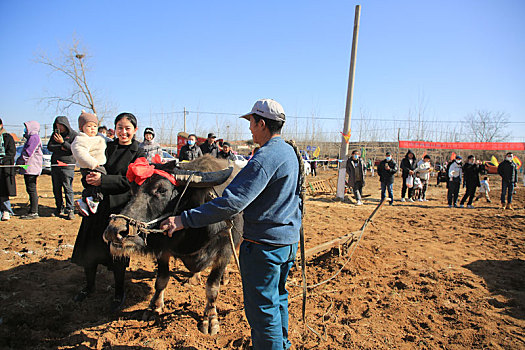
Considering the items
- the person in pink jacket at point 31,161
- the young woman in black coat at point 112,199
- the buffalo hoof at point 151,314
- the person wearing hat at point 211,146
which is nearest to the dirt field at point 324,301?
the buffalo hoof at point 151,314

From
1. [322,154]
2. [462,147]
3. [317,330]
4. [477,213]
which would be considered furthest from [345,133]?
[322,154]

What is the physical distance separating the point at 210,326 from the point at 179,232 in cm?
124

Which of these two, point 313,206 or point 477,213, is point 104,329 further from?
point 477,213

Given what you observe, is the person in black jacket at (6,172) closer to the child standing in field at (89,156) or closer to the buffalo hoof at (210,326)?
the child standing in field at (89,156)

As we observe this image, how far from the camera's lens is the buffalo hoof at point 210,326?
3258 mm

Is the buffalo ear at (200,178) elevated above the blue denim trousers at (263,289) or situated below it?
above

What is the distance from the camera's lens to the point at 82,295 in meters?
3.68

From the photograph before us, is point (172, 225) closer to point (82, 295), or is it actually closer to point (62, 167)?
point (82, 295)

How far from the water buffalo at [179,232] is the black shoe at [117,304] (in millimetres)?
380

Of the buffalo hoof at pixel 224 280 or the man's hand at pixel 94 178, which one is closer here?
the man's hand at pixel 94 178

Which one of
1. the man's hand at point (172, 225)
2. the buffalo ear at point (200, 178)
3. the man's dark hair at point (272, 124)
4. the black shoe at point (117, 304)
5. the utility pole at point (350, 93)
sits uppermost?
the utility pole at point (350, 93)

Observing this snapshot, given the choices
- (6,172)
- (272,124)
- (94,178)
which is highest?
(272,124)

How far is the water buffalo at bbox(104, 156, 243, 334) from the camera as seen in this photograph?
240 cm

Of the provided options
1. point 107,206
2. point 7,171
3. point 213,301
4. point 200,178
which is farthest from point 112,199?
point 7,171
